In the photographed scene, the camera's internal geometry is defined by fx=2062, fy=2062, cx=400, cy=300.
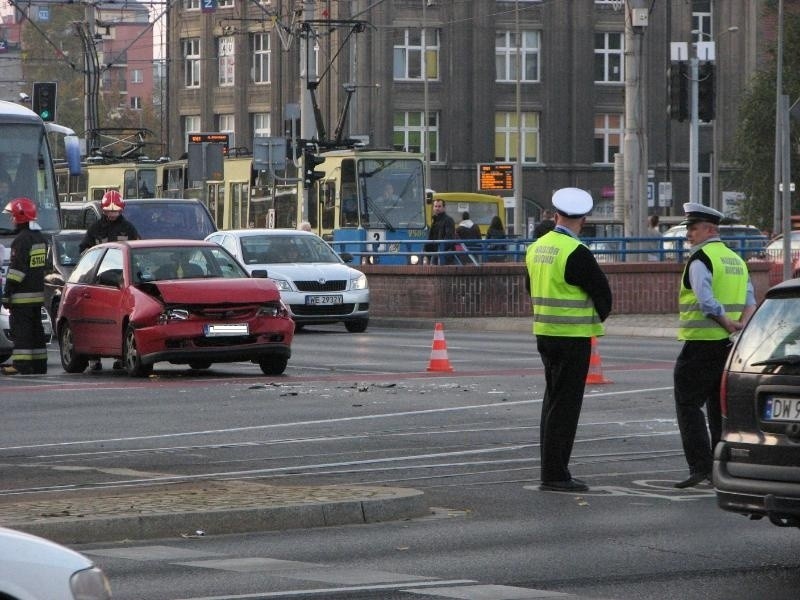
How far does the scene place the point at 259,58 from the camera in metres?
86.9

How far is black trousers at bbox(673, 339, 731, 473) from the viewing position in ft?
40.5

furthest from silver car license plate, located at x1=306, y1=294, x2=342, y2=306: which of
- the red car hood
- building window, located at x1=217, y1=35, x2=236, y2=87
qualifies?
building window, located at x1=217, y1=35, x2=236, y2=87

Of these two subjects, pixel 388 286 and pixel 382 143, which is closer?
pixel 388 286

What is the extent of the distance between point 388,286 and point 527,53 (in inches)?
1762

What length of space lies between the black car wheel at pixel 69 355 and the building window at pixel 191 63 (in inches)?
2671

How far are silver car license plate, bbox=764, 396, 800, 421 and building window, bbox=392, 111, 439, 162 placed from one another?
2822 inches

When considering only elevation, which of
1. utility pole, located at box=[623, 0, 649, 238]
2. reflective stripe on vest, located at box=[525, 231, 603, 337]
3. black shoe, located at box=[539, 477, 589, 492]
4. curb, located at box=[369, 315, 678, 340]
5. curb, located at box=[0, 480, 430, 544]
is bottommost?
curb, located at box=[369, 315, 678, 340]

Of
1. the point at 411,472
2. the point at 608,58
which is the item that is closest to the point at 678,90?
the point at 411,472

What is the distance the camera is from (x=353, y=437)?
612 inches

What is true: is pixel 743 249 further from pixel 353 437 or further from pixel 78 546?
pixel 78 546

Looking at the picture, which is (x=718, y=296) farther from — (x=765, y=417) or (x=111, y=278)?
(x=111, y=278)

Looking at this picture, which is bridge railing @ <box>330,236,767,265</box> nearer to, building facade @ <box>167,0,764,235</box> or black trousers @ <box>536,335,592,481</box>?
black trousers @ <box>536,335,592,481</box>

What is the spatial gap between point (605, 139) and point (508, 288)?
46.8 metres

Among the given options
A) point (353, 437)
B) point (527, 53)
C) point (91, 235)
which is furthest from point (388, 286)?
point (527, 53)
